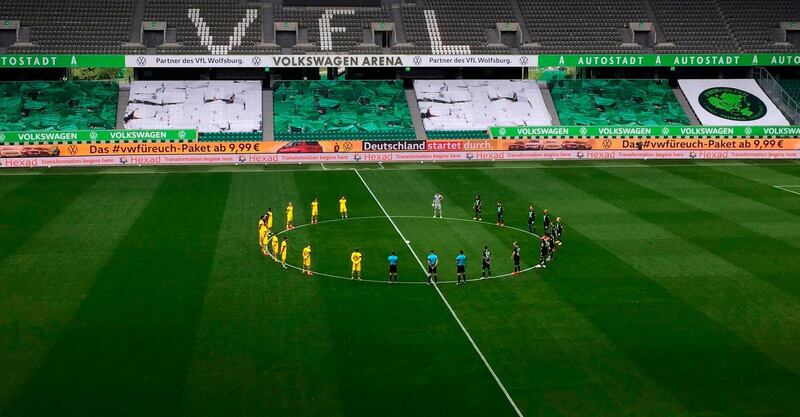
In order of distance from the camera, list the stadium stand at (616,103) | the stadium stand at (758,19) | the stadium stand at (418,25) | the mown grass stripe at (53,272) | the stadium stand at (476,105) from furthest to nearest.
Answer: the stadium stand at (758,19)
the stadium stand at (418,25)
the stadium stand at (616,103)
the stadium stand at (476,105)
the mown grass stripe at (53,272)

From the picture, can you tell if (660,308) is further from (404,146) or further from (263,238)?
(404,146)

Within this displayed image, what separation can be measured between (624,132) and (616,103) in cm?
866

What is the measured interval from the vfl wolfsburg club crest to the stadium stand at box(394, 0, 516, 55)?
16.6 metres

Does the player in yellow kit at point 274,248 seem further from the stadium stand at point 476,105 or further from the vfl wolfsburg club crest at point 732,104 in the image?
the vfl wolfsburg club crest at point 732,104

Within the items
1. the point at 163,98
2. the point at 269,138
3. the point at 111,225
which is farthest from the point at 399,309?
the point at 163,98

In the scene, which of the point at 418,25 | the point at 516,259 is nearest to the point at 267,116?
the point at 418,25

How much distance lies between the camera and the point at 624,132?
6194 centimetres

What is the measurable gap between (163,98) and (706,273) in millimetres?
47225

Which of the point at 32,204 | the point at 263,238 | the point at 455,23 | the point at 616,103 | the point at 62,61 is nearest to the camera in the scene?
the point at 263,238

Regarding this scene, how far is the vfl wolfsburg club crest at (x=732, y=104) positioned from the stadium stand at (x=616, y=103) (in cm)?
247

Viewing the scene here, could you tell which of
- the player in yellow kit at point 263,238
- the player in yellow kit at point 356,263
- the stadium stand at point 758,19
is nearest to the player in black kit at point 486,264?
the player in yellow kit at point 356,263

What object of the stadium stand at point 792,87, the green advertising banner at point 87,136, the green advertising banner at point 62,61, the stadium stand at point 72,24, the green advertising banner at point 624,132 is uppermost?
the stadium stand at point 72,24

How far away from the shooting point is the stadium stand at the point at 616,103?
67.4 metres

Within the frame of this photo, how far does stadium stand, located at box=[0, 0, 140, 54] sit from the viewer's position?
66.1 m
